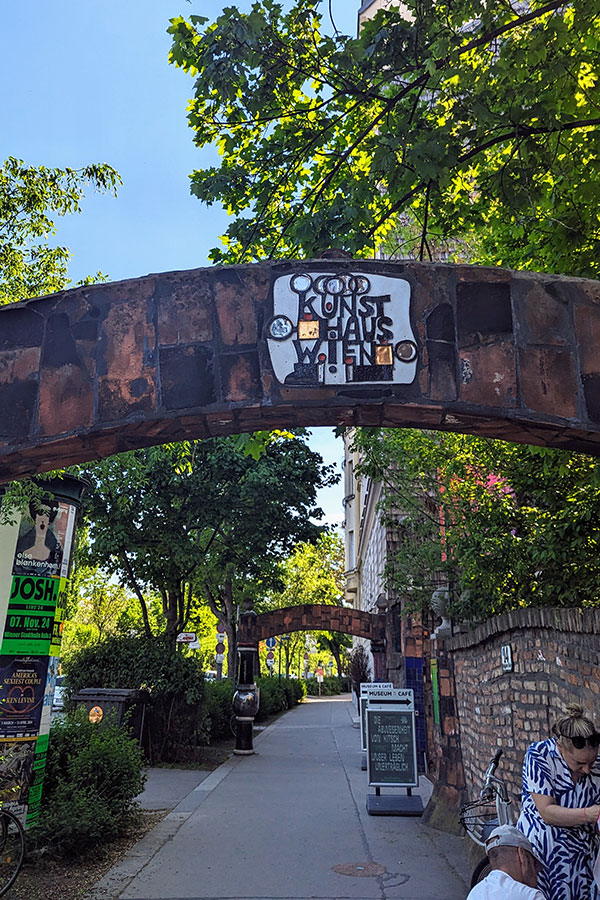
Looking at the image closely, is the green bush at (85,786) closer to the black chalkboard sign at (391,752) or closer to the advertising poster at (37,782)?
the advertising poster at (37,782)

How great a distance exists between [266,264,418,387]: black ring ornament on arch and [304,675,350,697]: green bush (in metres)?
62.3

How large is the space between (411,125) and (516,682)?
460 cm

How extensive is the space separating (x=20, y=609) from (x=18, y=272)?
10.5ft

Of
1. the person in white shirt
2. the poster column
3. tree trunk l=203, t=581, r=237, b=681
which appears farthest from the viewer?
tree trunk l=203, t=581, r=237, b=681

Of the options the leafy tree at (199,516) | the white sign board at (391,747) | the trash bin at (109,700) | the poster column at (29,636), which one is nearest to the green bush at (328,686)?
the leafy tree at (199,516)

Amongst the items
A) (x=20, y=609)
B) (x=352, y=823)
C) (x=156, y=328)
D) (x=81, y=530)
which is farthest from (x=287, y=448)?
(x=156, y=328)

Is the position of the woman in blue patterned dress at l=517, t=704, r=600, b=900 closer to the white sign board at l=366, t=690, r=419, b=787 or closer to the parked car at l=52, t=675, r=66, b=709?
the parked car at l=52, t=675, r=66, b=709

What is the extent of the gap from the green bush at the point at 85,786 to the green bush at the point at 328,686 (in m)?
57.0

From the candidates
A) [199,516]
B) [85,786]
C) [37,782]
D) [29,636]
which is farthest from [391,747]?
[199,516]

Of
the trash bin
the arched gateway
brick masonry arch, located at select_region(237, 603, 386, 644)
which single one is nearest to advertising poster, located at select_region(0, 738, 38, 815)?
the arched gateway

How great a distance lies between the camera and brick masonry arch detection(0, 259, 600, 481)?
404cm

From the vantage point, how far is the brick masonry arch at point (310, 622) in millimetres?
18141

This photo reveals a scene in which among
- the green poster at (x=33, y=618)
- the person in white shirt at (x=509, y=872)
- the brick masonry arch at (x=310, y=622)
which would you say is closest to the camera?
the person in white shirt at (x=509, y=872)

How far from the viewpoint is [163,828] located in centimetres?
903
